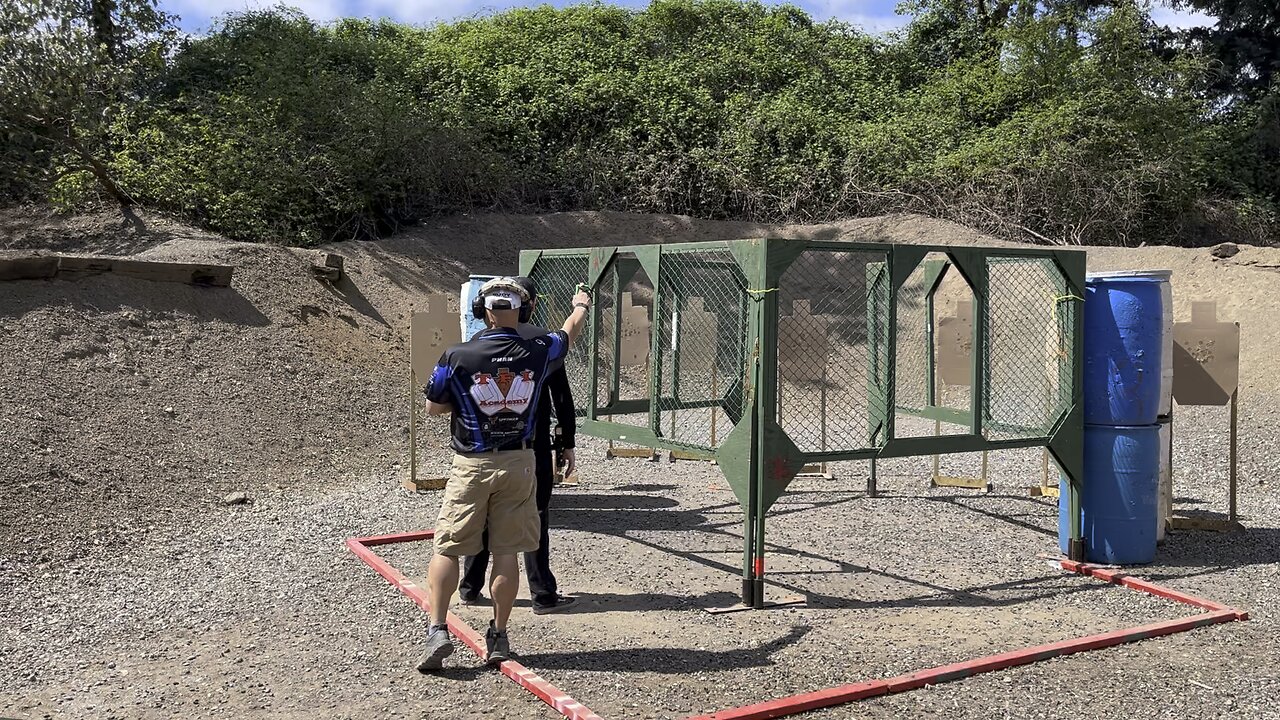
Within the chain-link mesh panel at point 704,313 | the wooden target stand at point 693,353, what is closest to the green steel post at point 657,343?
the chain-link mesh panel at point 704,313

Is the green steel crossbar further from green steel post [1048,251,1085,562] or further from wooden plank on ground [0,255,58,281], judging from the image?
wooden plank on ground [0,255,58,281]

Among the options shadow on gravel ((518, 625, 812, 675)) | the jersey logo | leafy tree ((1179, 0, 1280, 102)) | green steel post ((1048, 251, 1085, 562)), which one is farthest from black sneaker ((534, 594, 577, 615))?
leafy tree ((1179, 0, 1280, 102))

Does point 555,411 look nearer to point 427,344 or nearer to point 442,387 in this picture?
point 442,387

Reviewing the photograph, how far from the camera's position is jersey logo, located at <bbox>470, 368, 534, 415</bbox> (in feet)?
15.3

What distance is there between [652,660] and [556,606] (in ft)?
3.29

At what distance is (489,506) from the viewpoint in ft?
15.6

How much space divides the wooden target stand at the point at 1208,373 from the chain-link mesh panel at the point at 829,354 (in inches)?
138

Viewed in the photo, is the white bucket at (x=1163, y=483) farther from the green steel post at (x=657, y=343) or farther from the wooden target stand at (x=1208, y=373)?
the green steel post at (x=657, y=343)

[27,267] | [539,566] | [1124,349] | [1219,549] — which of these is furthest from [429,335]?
[1219,549]

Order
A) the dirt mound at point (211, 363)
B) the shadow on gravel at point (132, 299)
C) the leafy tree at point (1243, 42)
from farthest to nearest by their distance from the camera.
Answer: the leafy tree at point (1243, 42) < the shadow on gravel at point (132, 299) < the dirt mound at point (211, 363)

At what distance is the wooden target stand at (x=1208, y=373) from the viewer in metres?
7.75

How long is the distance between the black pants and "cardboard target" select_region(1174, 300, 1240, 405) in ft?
15.7

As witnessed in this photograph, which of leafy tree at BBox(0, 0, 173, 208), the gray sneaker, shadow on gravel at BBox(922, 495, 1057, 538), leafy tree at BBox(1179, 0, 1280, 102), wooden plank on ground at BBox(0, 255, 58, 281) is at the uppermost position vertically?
leafy tree at BBox(1179, 0, 1280, 102)

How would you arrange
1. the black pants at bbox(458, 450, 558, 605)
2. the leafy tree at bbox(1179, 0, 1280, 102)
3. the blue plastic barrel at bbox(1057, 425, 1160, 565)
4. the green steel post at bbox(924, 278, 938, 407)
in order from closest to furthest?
the black pants at bbox(458, 450, 558, 605), the blue plastic barrel at bbox(1057, 425, 1160, 565), the green steel post at bbox(924, 278, 938, 407), the leafy tree at bbox(1179, 0, 1280, 102)
